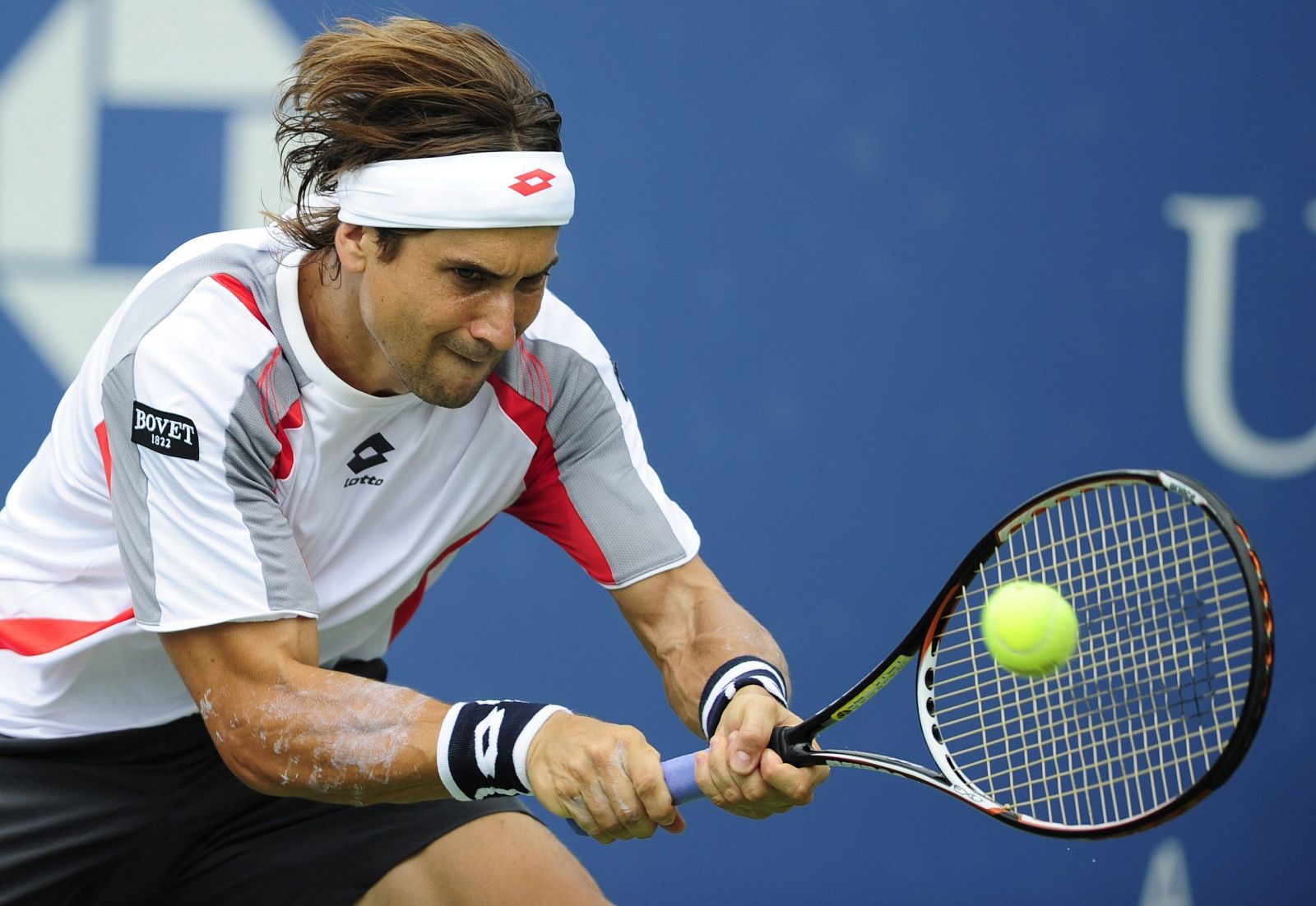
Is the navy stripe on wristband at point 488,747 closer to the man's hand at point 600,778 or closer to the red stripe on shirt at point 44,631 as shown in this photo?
the man's hand at point 600,778

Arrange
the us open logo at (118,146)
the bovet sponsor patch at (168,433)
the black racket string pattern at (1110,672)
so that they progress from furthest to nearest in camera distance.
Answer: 1. the us open logo at (118,146)
2. the black racket string pattern at (1110,672)
3. the bovet sponsor patch at (168,433)

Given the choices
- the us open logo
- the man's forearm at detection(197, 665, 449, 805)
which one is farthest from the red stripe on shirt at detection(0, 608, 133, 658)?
the us open logo

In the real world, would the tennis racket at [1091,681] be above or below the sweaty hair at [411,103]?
below

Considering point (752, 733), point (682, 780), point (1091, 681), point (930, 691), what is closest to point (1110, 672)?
point (1091, 681)

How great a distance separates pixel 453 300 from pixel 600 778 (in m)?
0.66

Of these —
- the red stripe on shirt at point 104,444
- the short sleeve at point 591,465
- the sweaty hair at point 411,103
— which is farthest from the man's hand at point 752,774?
the red stripe on shirt at point 104,444

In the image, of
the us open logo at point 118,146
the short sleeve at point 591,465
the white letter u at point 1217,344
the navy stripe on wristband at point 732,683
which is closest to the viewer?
the navy stripe on wristband at point 732,683

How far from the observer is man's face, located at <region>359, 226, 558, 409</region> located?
2.11m

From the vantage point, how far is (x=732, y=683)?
218 cm

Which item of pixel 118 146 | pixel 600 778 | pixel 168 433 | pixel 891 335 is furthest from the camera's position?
pixel 891 335

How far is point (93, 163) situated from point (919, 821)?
7.55 feet

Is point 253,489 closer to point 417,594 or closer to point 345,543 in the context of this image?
point 345,543

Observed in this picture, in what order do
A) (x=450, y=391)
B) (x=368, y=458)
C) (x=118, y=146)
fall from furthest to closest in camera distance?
(x=118, y=146) < (x=368, y=458) < (x=450, y=391)

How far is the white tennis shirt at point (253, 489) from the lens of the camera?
2.07 m
